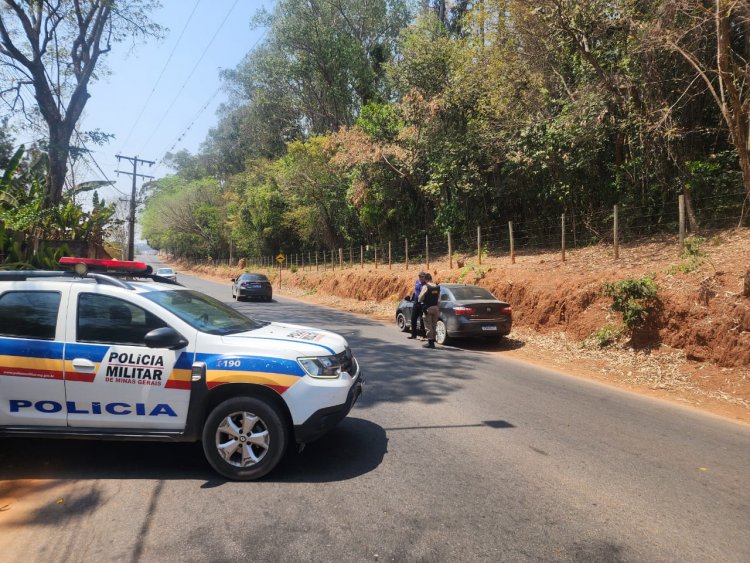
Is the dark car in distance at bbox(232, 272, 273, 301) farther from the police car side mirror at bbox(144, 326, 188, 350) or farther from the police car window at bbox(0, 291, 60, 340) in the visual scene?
the police car side mirror at bbox(144, 326, 188, 350)

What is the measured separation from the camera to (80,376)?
3965 millimetres

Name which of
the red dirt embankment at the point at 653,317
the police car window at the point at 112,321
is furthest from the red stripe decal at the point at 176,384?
the red dirt embankment at the point at 653,317

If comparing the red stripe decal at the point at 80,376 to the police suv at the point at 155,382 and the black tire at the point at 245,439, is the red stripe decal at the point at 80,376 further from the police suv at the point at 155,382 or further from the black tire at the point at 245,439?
the black tire at the point at 245,439

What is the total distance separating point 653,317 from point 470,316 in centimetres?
360

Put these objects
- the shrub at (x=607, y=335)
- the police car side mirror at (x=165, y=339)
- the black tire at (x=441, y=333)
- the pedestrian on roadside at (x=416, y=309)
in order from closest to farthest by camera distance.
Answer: the police car side mirror at (x=165, y=339), the shrub at (x=607, y=335), the black tire at (x=441, y=333), the pedestrian on roadside at (x=416, y=309)

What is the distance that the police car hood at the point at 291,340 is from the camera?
4.11 metres

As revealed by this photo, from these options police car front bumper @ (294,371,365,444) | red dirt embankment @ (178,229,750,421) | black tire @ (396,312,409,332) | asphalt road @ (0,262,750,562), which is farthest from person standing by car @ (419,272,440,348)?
police car front bumper @ (294,371,365,444)

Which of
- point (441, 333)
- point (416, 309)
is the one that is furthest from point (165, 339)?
point (416, 309)

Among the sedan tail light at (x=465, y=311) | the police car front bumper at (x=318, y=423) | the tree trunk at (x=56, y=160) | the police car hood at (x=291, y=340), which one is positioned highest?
the tree trunk at (x=56, y=160)

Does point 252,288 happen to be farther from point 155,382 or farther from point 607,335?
point 155,382

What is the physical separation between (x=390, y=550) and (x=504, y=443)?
2.20m

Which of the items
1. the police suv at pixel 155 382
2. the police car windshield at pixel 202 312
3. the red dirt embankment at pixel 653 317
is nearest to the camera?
the police suv at pixel 155 382

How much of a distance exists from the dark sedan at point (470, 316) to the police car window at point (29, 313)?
27.0 feet

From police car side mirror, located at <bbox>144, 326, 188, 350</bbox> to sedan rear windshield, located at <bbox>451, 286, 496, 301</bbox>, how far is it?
26.9ft
